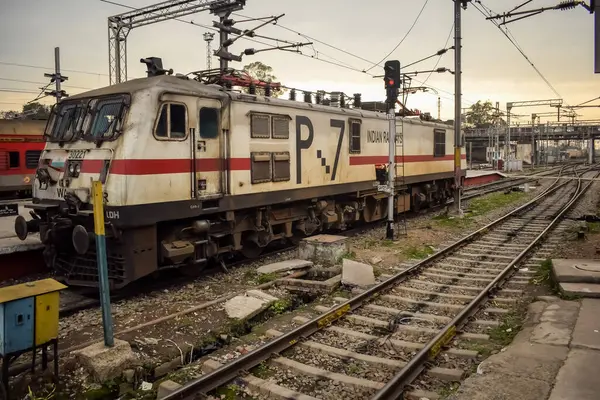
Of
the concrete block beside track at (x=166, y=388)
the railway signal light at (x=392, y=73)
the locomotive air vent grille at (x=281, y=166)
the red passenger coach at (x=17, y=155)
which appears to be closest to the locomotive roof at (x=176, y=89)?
the locomotive air vent grille at (x=281, y=166)

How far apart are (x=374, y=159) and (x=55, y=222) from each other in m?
9.75

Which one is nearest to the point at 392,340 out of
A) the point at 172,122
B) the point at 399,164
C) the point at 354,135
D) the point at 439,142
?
the point at 172,122

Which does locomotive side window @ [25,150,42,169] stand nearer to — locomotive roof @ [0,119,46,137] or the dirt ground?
locomotive roof @ [0,119,46,137]

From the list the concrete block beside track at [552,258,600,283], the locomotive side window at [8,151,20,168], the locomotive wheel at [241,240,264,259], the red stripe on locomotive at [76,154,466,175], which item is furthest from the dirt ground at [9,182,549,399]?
the locomotive side window at [8,151,20,168]

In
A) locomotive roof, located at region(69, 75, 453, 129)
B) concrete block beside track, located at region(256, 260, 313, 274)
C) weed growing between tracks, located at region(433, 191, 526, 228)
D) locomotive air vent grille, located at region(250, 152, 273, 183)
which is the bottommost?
concrete block beside track, located at region(256, 260, 313, 274)

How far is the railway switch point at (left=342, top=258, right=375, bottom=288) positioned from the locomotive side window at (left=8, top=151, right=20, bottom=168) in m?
19.2

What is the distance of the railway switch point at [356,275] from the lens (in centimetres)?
902

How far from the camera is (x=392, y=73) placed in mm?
13094

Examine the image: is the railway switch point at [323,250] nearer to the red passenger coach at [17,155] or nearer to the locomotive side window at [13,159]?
the red passenger coach at [17,155]

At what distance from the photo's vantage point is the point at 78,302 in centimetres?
850

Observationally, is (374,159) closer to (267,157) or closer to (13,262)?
(267,157)

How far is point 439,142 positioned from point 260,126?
11.6 meters

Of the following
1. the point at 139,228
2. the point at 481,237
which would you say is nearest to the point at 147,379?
the point at 139,228

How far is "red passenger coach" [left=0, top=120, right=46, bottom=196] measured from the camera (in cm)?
2216
